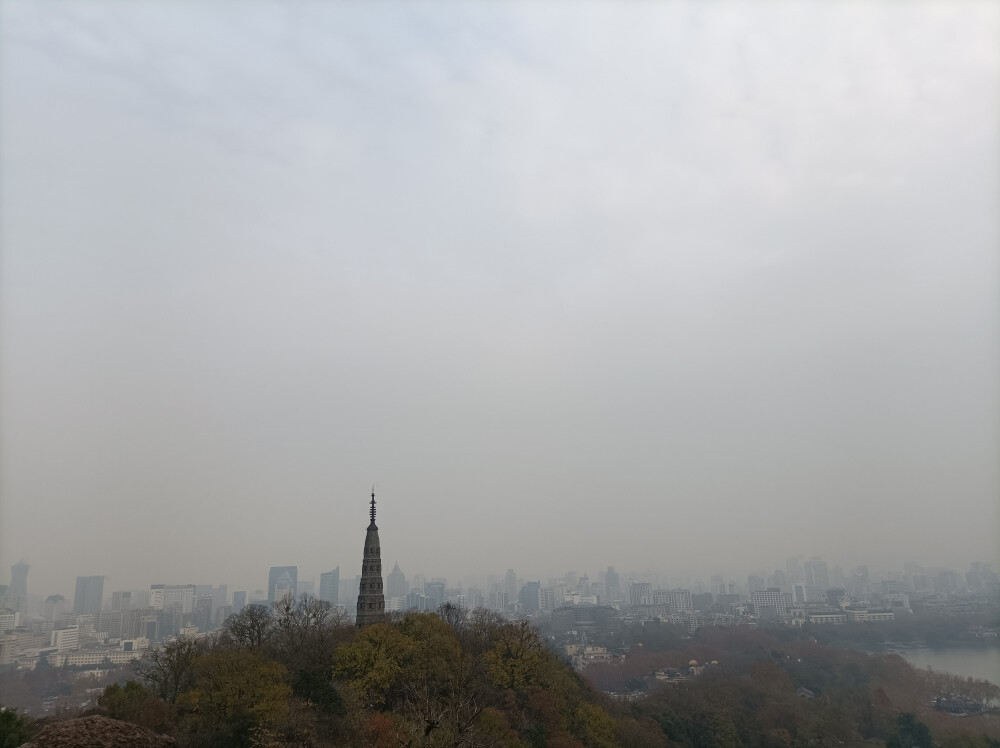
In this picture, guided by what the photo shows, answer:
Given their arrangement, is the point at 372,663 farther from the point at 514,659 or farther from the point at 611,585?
the point at 611,585

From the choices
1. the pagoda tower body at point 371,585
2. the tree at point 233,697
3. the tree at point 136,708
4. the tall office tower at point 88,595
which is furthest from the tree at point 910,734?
the tall office tower at point 88,595

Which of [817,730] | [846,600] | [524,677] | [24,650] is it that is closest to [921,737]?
[817,730]

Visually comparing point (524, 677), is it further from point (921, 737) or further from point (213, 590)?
point (213, 590)

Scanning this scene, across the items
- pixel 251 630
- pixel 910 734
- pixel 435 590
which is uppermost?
pixel 251 630

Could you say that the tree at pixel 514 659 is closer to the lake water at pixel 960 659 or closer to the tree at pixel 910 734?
the tree at pixel 910 734

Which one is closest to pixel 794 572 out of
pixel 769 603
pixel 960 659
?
pixel 769 603

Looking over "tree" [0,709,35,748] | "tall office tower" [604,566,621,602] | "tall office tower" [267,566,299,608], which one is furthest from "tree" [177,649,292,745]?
"tall office tower" [604,566,621,602]

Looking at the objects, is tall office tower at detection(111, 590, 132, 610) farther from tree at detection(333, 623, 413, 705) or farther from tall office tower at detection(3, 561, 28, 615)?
tree at detection(333, 623, 413, 705)
